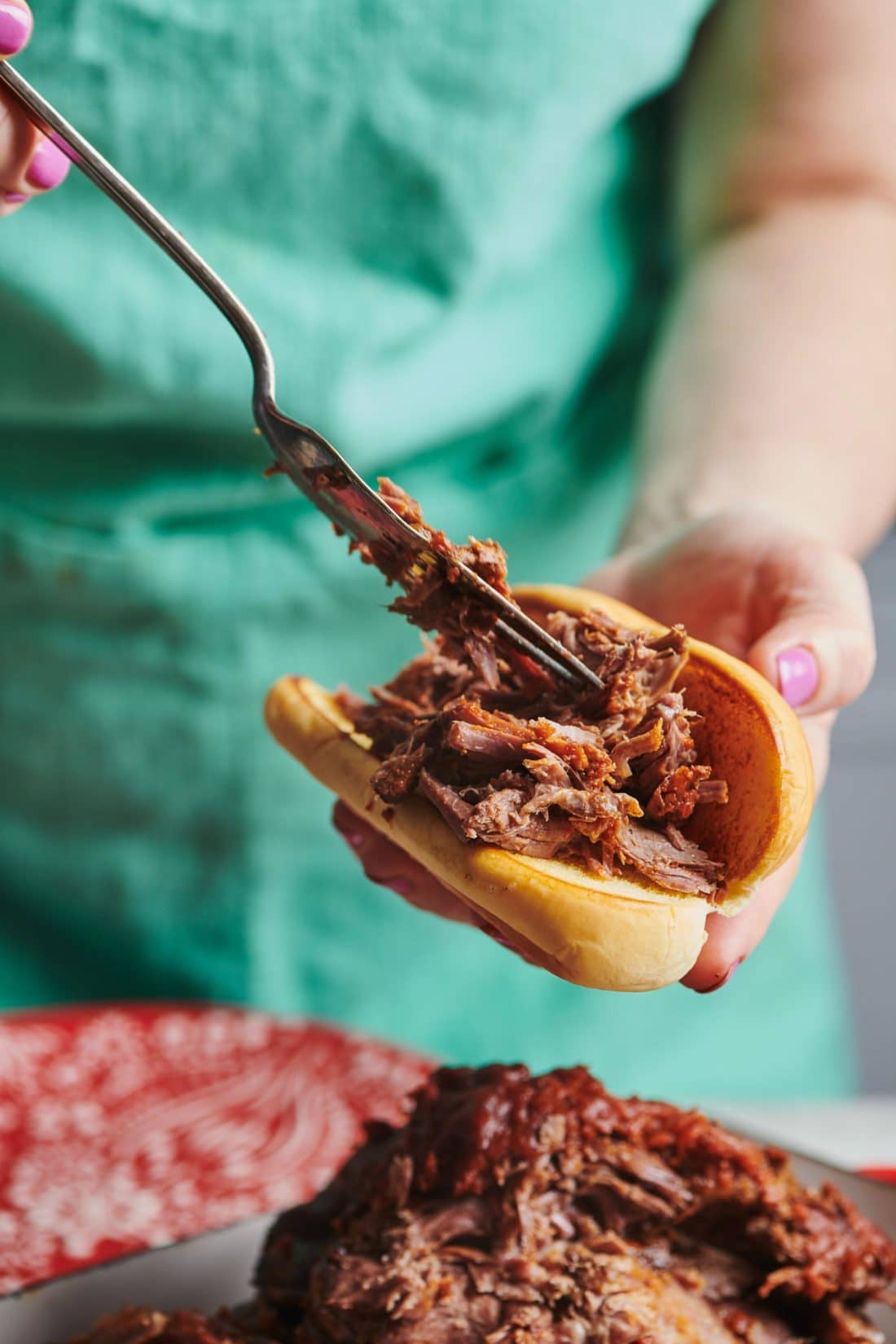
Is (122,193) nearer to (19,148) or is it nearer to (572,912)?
(19,148)

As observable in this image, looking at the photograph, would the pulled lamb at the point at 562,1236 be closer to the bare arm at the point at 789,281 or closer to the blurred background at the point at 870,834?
the bare arm at the point at 789,281

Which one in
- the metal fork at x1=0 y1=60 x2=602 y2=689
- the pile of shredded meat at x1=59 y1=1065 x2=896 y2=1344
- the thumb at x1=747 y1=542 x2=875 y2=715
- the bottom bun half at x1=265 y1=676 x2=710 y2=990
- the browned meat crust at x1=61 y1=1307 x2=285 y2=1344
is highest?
the thumb at x1=747 y1=542 x2=875 y2=715

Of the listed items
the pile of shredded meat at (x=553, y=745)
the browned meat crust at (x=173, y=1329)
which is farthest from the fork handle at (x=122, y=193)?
the browned meat crust at (x=173, y=1329)

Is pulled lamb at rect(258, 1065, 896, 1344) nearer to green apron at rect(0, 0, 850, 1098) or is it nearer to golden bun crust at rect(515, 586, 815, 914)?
golden bun crust at rect(515, 586, 815, 914)

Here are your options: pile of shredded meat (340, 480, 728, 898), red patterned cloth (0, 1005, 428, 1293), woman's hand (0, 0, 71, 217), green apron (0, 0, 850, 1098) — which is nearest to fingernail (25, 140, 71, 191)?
woman's hand (0, 0, 71, 217)

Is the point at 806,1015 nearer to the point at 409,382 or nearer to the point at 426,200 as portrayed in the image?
the point at 409,382

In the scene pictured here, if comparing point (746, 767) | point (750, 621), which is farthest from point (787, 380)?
point (746, 767)
